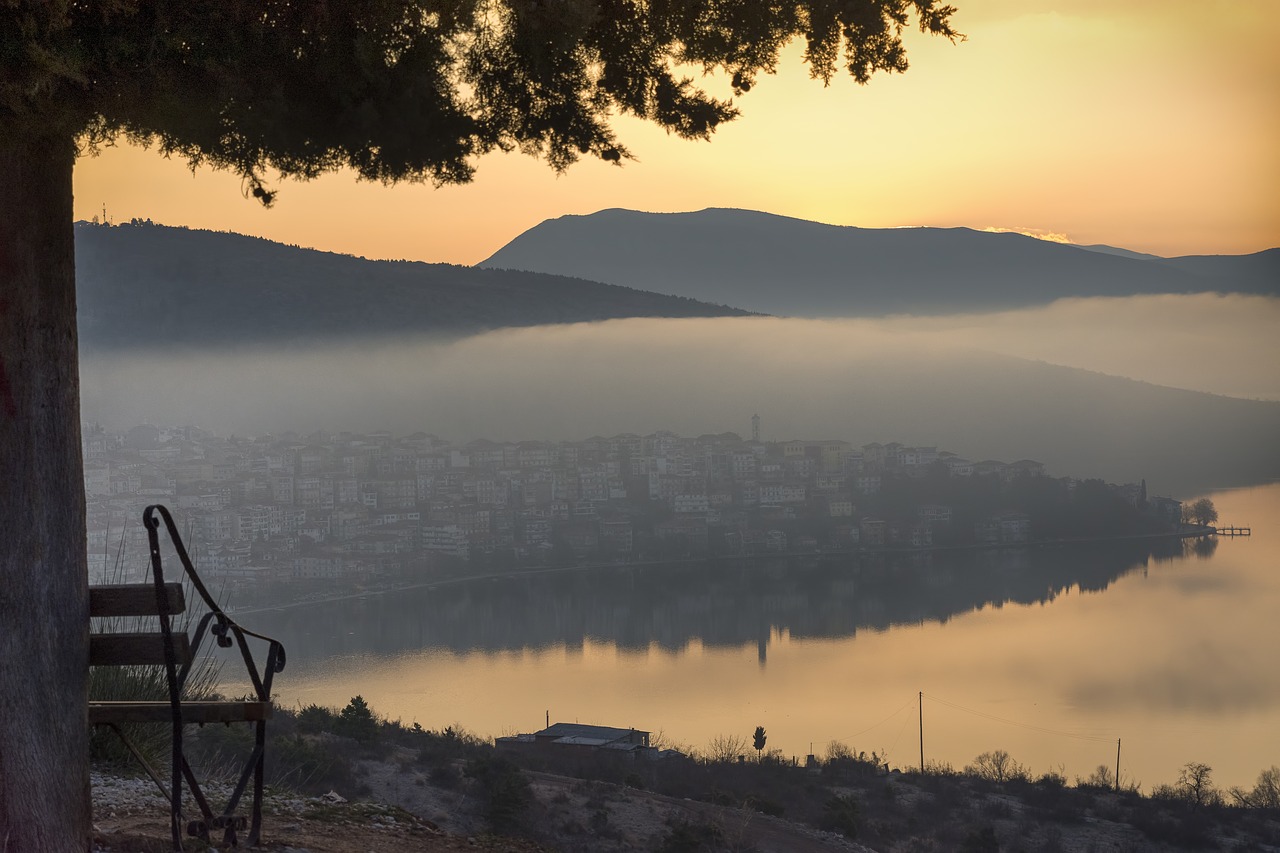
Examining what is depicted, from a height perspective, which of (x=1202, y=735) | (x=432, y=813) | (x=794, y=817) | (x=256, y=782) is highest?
(x=256, y=782)

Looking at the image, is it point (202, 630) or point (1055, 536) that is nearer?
point (202, 630)

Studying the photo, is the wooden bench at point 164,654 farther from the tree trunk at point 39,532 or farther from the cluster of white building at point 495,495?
the cluster of white building at point 495,495

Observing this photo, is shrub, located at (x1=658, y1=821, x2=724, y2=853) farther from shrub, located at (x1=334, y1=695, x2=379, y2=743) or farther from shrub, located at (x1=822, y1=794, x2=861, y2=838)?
shrub, located at (x1=334, y1=695, x2=379, y2=743)

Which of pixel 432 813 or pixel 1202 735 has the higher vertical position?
pixel 432 813

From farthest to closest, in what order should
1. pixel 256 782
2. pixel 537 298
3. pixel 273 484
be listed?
pixel 537 298 < pixel 273 484 < pixel 256 782

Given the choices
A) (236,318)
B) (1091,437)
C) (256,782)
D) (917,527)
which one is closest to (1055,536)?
(917,527)

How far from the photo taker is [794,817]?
53.2 ft

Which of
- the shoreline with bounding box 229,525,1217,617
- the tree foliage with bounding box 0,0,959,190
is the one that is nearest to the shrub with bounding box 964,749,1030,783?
the tree foliage with bounding box 0,0,959,190

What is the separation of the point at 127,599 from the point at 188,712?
1.10ft

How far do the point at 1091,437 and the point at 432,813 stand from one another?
113678mm

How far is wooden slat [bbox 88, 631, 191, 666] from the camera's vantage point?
3.15m

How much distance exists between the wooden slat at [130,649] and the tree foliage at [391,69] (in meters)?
1.26

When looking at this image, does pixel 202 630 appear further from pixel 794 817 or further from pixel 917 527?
pixel 917 527

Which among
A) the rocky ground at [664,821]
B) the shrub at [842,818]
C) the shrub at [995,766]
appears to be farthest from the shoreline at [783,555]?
the shrub at [842,818]
